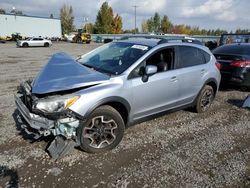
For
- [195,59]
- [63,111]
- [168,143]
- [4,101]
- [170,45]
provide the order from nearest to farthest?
[63,111] < [168,143] < [170,45] < [195,59] < [4,101]

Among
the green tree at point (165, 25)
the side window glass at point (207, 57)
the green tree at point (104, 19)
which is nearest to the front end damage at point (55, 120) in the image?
the side window glass at point (207, 57)

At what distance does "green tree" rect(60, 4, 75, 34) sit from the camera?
241 ft

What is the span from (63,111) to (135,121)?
1.40 meters

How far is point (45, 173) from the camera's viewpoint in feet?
10.0

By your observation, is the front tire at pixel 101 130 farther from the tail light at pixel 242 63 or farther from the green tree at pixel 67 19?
the green tree at pixel 67 19

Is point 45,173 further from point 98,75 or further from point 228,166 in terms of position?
point 228,166

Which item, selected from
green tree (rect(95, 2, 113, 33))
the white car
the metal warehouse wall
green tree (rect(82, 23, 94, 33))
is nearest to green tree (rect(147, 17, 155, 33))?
green tree (rect(82, 23, 94, 33))

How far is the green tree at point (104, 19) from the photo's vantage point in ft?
194

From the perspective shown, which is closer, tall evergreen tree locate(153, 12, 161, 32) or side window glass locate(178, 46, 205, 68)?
side window glass locate(178, 46, 205, 68)

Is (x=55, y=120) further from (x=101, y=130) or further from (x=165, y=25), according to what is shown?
(x=165, y=25)

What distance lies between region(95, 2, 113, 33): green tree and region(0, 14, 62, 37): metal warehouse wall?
10.9 metres

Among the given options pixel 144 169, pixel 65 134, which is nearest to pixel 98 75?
pixel 65 134

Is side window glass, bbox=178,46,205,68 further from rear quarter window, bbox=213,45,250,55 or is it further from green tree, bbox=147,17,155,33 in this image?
green tree, bbox=147,17,155,33

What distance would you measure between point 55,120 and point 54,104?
218 mm
